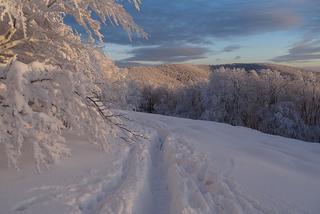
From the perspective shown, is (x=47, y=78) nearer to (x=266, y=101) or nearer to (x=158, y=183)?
(x=158, y=183)

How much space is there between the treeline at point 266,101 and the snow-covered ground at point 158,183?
109 feet

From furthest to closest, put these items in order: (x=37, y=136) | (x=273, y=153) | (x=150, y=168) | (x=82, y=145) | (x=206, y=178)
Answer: (x=273, y=153)
(x=82, y=145)
(x=150, y=168)
(x=206, y=178)
(x=37, y=136)

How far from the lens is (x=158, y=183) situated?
7.55 m

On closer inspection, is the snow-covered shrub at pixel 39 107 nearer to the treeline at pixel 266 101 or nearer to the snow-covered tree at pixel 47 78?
the snow-covered tree at pixel 47 78

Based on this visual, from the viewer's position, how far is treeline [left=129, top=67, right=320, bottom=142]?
42656 mm

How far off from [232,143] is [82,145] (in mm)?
6187

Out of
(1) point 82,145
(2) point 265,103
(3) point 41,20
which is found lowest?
(2) point 265,103

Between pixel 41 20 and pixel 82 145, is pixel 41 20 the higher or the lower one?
the higher one

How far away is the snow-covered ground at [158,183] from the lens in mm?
5754

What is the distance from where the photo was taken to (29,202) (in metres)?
5.46

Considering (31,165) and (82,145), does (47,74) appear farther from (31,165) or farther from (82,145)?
(82,145)

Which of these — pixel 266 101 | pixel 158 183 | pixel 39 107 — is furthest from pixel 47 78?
pixel 266 101

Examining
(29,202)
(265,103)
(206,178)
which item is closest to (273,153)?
(206,178)

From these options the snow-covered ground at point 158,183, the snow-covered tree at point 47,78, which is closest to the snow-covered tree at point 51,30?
the snow-covered tree at point 47,78
